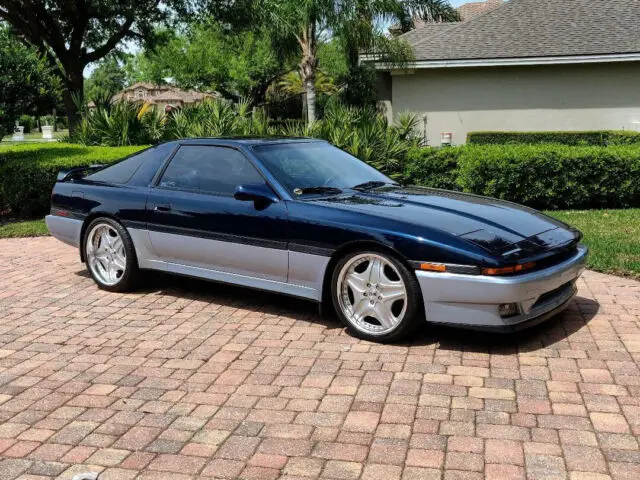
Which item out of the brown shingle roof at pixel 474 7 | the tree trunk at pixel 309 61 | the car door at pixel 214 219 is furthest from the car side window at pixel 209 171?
the brown shingle roof at pixel 474 7

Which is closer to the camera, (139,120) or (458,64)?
(139,120)

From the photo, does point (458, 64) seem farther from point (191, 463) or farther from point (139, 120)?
point (191, 463)

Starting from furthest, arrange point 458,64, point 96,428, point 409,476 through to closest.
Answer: point 458,64, point 96,428, point 409,476

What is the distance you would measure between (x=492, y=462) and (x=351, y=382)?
3.92 feet

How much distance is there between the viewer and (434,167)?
37.5 ft

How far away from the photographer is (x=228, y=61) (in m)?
44.1

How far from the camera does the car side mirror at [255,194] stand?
209 inches

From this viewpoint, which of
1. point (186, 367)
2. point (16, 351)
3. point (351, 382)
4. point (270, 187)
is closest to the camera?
point (351, 382)

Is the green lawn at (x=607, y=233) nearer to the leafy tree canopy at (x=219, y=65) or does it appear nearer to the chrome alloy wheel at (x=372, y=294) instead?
the chrome alloy wheel at (x=372, y=294)

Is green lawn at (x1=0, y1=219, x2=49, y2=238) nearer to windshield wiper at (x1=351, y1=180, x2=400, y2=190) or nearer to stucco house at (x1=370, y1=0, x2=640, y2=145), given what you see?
windshield wiper at (x1=351, y1=180, x2=400, y2=190)

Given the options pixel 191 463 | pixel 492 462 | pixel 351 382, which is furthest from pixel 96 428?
pixel 492 462

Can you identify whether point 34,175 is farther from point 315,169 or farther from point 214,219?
point 315,169

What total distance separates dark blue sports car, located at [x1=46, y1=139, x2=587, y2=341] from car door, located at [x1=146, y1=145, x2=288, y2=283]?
1cm

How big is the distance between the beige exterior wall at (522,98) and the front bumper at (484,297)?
15.3 metres
